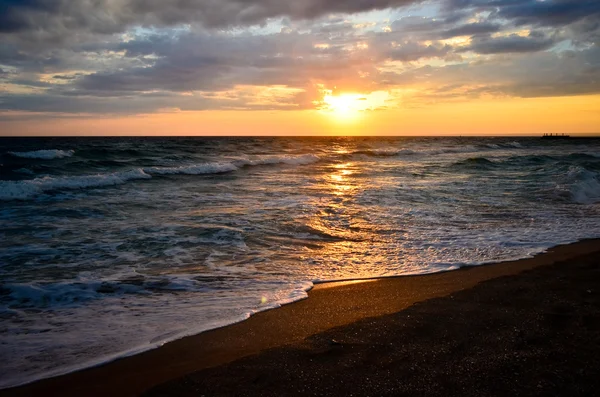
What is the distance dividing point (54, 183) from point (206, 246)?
13.8 meters

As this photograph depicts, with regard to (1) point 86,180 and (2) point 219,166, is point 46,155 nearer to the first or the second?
(2) point 219,166

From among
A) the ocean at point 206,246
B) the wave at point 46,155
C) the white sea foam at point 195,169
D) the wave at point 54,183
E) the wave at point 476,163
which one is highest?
the wave at point 46,155

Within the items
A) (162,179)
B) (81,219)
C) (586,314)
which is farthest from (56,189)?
(586,314)

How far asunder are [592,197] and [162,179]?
757 inches

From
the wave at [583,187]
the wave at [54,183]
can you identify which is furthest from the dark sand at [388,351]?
the wave at [54,183]

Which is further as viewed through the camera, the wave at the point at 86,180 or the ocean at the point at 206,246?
the wave at the point at 86,180

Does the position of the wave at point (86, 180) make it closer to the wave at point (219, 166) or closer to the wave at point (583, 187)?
the wave at point (219, 166)

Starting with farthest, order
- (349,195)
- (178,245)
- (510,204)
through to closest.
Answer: (349,195) → (510,204) → (178,245)

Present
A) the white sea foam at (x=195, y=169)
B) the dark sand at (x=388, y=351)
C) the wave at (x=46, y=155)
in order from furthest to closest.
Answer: the wave at (x=46, y=155), the white sea foam at (x=195, y=169), the dark sand at (x=388, y=351)

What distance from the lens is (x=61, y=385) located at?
11.6ft

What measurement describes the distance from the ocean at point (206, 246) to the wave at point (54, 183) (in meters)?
0.20

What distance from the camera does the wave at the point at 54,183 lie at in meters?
15.9

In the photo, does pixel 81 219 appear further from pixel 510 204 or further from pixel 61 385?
pixel 510 204

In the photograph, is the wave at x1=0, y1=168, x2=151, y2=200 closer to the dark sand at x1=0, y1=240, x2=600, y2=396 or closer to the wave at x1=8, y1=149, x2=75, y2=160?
the dark sand at x1=0, y1=240, x2=600, y2=396
